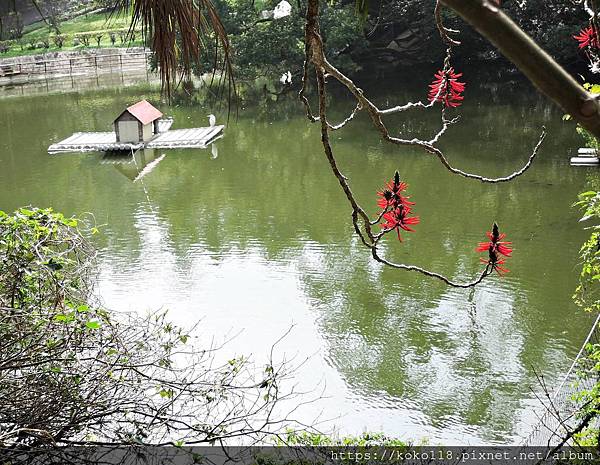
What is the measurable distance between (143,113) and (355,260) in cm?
510

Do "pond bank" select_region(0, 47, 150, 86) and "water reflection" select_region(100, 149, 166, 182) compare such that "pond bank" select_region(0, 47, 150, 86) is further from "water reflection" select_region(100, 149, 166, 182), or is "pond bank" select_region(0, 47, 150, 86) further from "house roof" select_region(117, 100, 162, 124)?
"water reflection" select_region(100, 149, 166, 182)

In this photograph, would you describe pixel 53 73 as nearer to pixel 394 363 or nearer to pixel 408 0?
pixel 408 0

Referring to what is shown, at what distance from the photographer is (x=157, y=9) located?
1.10m

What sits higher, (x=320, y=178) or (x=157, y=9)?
(x=157, y=9)

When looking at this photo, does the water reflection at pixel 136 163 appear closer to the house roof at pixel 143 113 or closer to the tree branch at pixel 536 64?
the house roof at pixel 143 113

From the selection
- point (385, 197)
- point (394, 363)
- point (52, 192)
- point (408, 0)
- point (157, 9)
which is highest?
point (408, 0)

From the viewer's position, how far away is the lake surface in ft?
14.0

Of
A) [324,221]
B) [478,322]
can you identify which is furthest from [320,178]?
[478,322]

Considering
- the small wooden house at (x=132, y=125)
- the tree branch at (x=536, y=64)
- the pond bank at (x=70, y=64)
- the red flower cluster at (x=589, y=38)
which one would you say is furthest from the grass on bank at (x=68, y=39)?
the tree branch at (x=536, y=64)

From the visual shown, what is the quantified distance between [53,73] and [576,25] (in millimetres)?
11032

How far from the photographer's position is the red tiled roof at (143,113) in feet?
32.3

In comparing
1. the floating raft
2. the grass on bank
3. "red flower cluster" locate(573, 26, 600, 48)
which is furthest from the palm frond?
the grass on bank

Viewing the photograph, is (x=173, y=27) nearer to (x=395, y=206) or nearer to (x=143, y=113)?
(x=395, y=206)

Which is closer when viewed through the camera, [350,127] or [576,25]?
[350,127]
